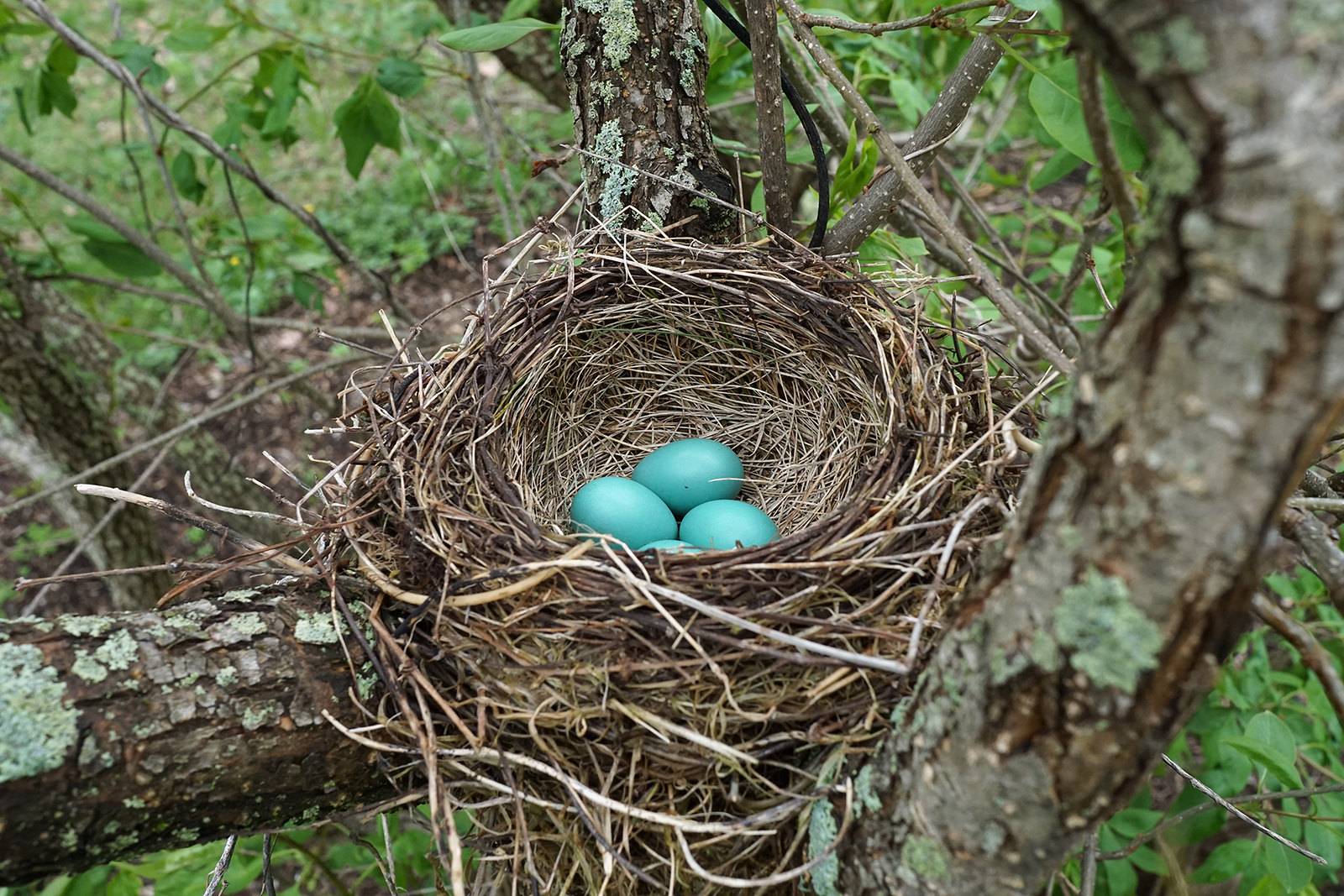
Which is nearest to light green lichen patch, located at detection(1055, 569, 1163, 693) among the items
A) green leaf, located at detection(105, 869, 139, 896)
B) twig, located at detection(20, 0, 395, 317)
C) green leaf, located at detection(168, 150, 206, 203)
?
green leaf, located at detection(105, 869, 139, 896)

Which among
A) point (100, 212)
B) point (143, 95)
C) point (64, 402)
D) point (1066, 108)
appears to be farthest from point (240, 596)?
point (64, 402)

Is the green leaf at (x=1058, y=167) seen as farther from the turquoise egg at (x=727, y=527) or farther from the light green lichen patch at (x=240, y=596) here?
the light green lichen patch at (x=240, y=596)

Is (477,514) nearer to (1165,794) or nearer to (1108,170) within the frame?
(1108,170)

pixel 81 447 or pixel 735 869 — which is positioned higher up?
pixel 735 869

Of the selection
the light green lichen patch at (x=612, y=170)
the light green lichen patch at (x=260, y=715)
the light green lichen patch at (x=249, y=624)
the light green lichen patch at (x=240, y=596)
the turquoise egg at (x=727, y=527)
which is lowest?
the turquoise egg at (x=727, y=527)

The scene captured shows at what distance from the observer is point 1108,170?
96 centimetres

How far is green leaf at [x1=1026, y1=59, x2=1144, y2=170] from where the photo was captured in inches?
46.8

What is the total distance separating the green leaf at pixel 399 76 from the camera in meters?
2.21

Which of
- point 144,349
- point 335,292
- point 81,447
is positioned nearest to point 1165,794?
point 81,447

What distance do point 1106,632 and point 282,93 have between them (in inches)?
91.4

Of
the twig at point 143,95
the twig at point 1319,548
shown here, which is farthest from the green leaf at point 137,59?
the twig at point 1319,548

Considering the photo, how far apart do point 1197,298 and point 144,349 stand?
577 cm

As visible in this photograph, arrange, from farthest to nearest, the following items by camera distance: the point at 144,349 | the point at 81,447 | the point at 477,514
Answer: the point at 144,349, the point at 81,447, the point at 477,514

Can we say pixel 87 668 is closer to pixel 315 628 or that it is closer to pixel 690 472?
pixel 315 628
